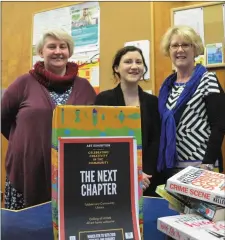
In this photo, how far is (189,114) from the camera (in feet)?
4.64

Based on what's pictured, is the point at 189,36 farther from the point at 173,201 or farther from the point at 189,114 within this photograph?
the point at 173,201

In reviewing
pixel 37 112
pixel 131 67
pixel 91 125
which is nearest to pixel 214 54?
pixel 131 67

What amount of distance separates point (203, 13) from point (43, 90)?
110 centimetres

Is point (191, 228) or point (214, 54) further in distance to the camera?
point (214, 54)

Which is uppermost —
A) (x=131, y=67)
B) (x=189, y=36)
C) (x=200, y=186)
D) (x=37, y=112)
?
(x=189, y=36)

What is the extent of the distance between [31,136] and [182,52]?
31.7 inches

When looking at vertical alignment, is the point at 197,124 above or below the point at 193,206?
above

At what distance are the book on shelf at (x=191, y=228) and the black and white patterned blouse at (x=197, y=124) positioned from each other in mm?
749

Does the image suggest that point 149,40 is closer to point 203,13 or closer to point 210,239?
point 203,13

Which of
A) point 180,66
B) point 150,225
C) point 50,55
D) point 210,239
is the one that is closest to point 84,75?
point 50,55

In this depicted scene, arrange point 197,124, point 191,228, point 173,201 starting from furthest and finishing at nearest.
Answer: point 197,124, point 173,201, point 191,228

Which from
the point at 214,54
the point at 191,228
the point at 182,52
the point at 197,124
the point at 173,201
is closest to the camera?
the point at 191,228

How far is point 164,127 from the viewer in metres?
1.48

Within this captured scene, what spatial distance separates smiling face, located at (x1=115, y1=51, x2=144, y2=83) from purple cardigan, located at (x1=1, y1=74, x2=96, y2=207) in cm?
22
